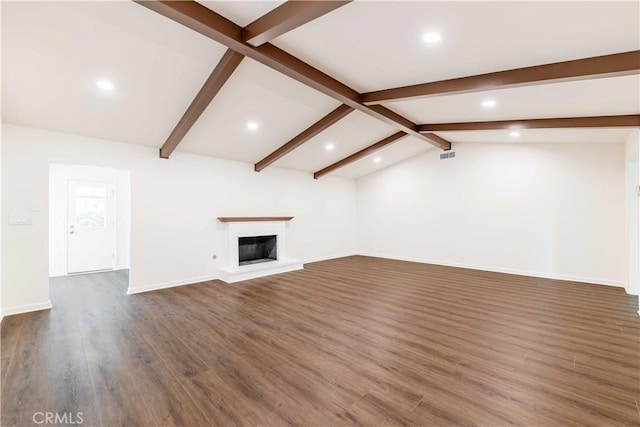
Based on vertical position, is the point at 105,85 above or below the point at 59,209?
above

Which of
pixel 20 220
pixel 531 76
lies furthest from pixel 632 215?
pixel 20 220

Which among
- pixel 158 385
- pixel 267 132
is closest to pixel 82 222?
pixel 267 132

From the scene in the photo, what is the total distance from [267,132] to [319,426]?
448cm

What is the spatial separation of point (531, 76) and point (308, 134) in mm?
3331

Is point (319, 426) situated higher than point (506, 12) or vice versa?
point (506, 12)

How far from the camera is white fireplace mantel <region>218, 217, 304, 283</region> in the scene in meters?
5.57

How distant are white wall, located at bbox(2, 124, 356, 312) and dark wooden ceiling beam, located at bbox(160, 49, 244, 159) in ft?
2.95

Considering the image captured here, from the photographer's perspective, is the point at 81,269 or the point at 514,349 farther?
the point at 81,269

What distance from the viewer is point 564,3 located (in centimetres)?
193

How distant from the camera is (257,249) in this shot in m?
6.63

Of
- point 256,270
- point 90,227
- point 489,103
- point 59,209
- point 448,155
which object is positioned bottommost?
point 256,270

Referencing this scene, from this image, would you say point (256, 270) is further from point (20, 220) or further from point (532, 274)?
point (532, 274)

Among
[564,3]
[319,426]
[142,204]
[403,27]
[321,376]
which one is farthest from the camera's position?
[142,204]

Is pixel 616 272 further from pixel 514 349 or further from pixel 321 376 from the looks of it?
pixel 321 376
